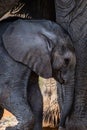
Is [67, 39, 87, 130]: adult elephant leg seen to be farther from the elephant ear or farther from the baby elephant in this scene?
the elephant ear

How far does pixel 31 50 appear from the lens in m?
2.94

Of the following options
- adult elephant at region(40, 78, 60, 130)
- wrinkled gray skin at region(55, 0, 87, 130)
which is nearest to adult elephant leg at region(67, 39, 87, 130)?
wrinkled gray skin at region(55, 0, 87, 130)

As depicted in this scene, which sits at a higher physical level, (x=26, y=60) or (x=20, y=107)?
(x=26, y=60)

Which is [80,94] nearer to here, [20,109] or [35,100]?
[35,100]

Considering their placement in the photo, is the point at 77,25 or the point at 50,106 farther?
the point at 50,106

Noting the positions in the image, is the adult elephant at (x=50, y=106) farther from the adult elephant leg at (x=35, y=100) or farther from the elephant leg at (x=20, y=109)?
the elephant leg at (x=20, y=109)

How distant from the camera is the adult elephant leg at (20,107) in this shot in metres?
2.90

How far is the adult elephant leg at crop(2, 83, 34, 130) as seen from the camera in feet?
9.52

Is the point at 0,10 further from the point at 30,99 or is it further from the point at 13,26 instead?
the point at 30,99

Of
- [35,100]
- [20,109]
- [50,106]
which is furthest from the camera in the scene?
[50,106]

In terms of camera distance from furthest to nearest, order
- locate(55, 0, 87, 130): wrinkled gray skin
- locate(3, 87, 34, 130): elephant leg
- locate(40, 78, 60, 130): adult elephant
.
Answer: locate(40, 78, 60, 130): adult elephant → locate(55, 0, 87, 130): wrinkled gray skin → locate(3, 87, 34, 130): elephant leg

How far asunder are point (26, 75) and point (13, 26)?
0.67 ft

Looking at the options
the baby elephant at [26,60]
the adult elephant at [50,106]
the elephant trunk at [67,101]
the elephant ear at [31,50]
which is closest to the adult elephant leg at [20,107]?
the baby elephant at [26,60]

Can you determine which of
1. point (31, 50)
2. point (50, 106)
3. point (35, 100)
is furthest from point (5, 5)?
point (50, 106)
